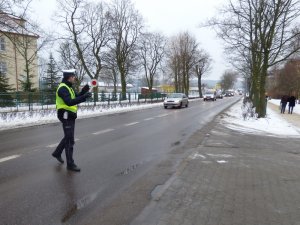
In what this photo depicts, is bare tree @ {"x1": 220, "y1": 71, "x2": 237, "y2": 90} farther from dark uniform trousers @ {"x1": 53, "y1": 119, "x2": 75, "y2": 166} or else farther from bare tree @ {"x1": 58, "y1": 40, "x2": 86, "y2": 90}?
dark uniform trousers @ {"x1": 53, "y1": 119, "x2": 75, "y2": 166}

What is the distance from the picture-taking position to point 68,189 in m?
5.97

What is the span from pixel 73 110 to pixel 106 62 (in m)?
45.9

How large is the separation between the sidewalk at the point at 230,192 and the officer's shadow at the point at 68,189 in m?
0.95

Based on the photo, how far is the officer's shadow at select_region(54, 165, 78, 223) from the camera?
191 inches

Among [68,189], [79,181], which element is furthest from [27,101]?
[68,189]

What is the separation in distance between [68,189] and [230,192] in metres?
2.59

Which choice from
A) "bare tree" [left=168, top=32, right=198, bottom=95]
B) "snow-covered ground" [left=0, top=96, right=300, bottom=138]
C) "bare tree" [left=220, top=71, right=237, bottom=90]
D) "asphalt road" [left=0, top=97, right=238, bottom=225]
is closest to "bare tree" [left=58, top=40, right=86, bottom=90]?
"bare tree" [left=168, top=32, right=198, bottom=95]

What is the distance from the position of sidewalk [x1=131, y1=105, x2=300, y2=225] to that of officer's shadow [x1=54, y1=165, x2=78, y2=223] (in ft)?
3.11

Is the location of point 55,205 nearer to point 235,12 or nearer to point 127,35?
point 235,12

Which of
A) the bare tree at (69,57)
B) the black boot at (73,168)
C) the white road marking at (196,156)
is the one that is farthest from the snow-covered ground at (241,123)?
the bare tree at (69,57)

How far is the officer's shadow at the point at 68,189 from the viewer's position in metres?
4.85

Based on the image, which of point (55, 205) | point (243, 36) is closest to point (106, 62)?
point (243, 36)

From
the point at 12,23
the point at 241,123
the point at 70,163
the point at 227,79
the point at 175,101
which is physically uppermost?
the point at 227,79

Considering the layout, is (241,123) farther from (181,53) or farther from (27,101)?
(181,53)
